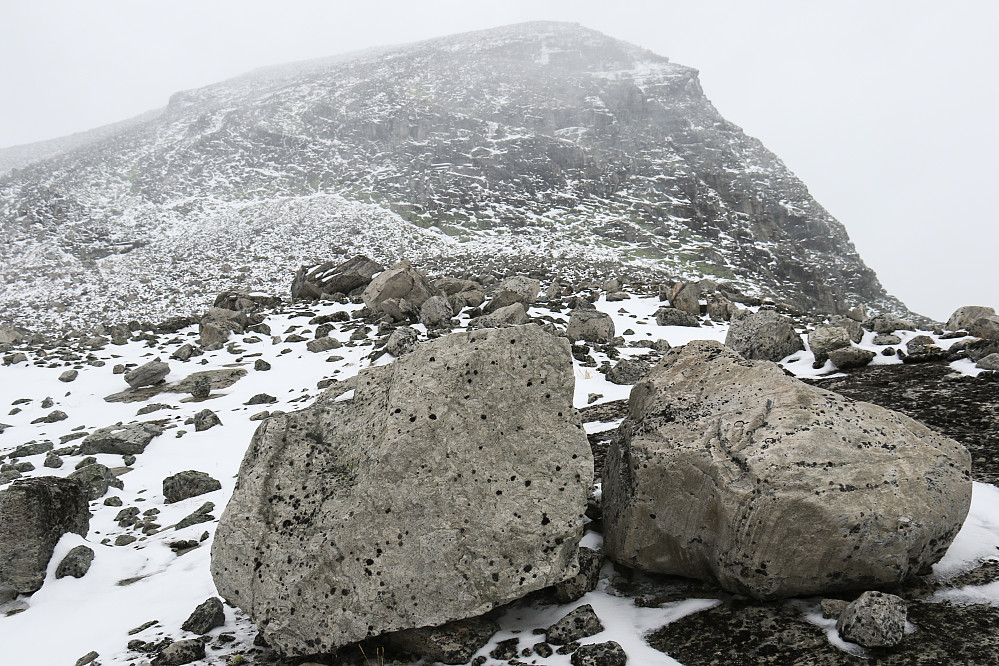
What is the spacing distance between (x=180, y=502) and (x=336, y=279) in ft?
51.1

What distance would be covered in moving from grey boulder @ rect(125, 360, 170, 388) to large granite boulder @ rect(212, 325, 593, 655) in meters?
11.7

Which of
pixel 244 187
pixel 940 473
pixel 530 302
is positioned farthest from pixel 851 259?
pixel 940 473

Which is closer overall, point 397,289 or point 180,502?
point 180,502

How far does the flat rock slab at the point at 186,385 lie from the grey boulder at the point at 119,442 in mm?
2947

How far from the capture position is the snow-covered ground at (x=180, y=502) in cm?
444

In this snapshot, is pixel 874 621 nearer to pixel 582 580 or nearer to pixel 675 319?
pixel 582 580

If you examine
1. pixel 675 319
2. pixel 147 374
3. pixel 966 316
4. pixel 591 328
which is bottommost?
pixel 675 319

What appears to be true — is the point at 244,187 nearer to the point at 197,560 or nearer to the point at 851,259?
the point at 197,560

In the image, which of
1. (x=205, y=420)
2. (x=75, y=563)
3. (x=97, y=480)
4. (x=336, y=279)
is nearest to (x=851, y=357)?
(x=75, y=563)

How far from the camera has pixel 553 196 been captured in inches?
2857

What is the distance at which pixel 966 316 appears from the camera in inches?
480

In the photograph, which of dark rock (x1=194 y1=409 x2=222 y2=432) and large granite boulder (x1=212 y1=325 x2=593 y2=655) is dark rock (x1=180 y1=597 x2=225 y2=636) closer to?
large granite boulder (x1=212 y1=325 x2=593 y2=655)

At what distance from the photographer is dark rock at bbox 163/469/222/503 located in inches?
339

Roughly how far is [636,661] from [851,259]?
91615mm
